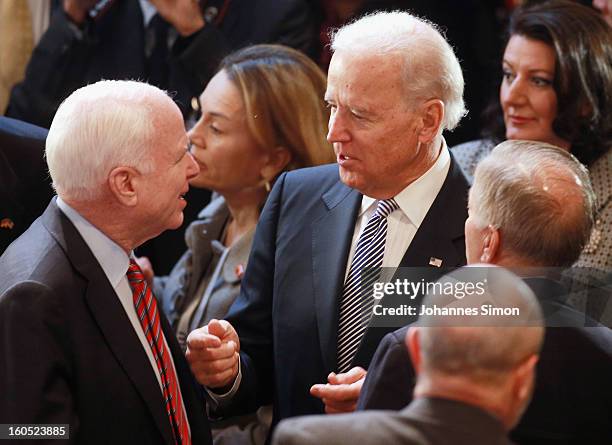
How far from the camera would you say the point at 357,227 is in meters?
2.91

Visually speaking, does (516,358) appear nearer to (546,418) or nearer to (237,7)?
(546,418)

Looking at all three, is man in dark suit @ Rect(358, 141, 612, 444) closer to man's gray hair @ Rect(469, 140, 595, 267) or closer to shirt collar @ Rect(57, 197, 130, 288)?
man's gray hair @ Rect(469, 140, 595, 267)

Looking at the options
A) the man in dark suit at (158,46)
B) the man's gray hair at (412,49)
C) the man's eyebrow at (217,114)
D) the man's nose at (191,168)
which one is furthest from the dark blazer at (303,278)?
the man in dark suit at (158,46)

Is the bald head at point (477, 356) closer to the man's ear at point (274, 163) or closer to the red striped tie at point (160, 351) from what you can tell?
the red striped tie at point (160, 351)

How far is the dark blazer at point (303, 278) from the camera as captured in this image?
277 centimetres

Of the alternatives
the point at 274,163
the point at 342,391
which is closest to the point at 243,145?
the point at 274,163

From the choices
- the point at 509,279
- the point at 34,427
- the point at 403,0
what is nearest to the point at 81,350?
the point at 34,427

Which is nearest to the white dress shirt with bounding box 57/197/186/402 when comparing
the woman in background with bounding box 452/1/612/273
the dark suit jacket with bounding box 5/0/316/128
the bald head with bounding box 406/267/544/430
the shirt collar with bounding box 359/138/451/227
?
the shirt collar with bounding box 359/138/451/227

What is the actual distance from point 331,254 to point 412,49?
61cm

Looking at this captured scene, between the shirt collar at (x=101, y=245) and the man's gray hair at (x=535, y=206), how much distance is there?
2.93 ft

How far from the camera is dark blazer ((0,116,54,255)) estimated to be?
3088 millimetres

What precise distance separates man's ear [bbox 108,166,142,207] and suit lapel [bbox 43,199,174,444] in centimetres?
14

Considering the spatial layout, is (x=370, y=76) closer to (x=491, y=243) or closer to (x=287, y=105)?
(x=491, y=243)

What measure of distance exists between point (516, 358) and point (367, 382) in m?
0.60
